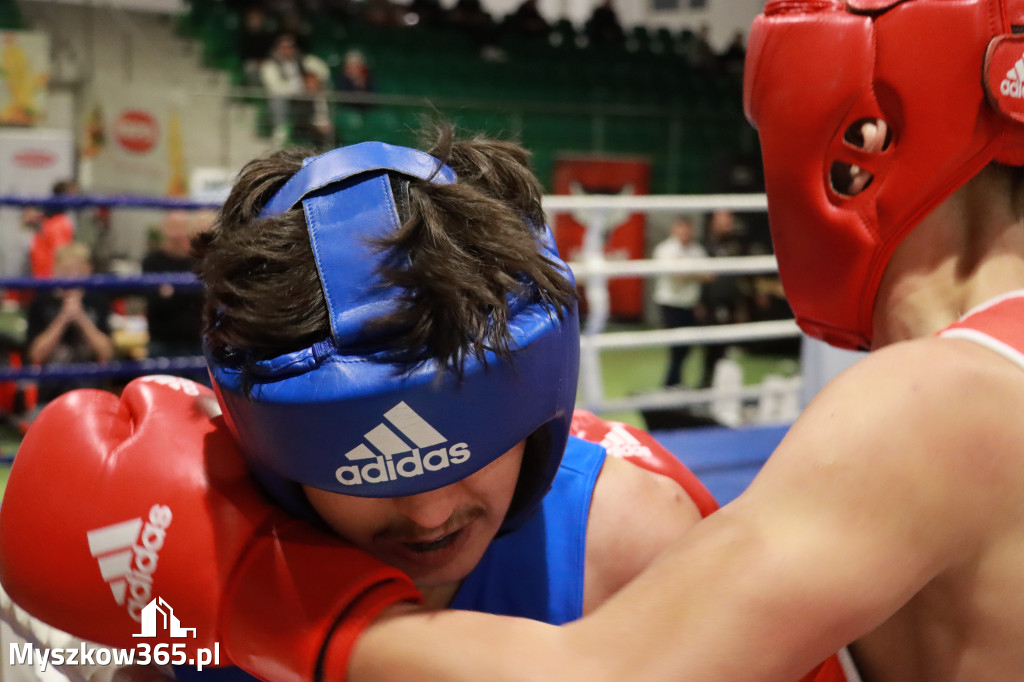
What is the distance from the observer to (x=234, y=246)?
767 millimetres

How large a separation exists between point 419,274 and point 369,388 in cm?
10

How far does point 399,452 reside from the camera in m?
0.70

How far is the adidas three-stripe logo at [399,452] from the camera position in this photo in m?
0.69

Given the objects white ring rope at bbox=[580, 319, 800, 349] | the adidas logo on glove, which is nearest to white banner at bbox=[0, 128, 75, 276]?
white ring rope at bbox=[580, 319, 800, 349]

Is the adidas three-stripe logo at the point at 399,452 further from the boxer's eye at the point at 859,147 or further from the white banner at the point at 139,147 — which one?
the white banner at the point at 139,147

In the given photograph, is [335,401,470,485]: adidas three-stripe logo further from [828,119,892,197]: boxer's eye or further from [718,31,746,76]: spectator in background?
[718,31,746,76]: spectator in background

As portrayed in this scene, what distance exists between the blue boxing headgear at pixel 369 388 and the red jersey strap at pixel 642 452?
316 mm

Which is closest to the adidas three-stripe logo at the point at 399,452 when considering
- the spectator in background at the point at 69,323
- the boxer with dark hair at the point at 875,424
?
the boxer with dark hair at the point at 875,424

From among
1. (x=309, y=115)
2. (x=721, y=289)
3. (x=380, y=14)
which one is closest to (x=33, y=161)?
(x=309, y=115)

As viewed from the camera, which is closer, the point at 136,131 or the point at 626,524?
the point at 626,524

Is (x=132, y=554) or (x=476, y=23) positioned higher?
(x=476, y=23)

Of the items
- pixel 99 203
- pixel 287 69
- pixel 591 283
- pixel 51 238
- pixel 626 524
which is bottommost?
pixel 51 238

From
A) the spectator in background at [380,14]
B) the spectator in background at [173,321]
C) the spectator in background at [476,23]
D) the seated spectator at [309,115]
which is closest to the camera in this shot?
the spectator in background at [173,321]

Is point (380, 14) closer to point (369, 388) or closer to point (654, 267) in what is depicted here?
point (654, 267)
